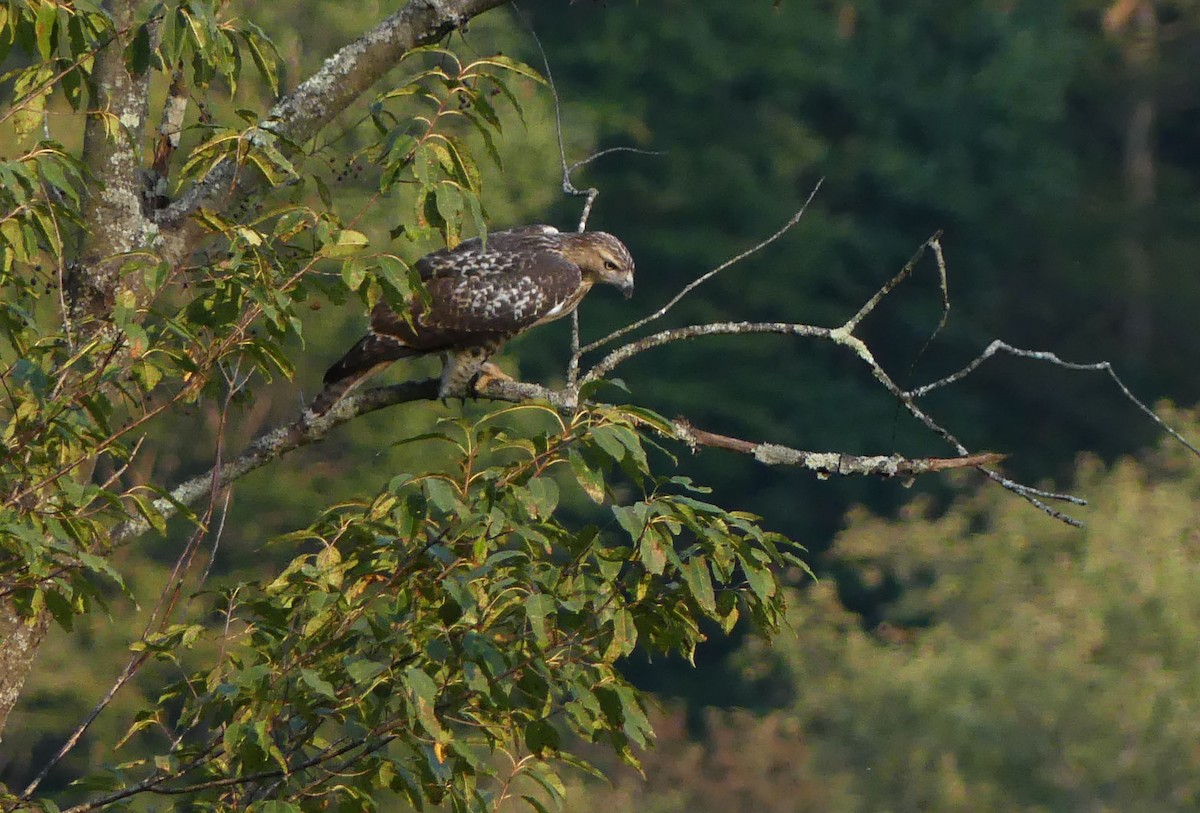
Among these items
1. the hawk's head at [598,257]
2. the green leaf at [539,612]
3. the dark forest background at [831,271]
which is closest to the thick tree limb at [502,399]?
the green leaf at [539,612]

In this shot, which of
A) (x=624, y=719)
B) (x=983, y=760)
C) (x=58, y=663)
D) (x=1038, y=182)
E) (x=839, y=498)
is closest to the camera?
(x=624, y=719)

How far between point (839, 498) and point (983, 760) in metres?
12.4

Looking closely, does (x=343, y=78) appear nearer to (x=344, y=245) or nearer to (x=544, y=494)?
(x=344, y=245)

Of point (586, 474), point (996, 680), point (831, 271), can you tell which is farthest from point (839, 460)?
point (831, 271)

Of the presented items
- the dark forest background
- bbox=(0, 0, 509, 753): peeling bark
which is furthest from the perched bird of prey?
the dark forest background

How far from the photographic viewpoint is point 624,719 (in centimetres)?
309

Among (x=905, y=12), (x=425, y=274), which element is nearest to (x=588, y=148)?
(x=905, y=12)

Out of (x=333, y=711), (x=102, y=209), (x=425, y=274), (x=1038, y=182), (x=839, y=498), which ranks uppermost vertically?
(x=102, y=209)

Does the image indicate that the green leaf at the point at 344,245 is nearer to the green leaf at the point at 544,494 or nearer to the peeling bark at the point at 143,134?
the green leaf at the point at 544,494

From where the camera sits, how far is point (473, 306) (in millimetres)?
5598

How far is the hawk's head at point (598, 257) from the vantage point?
243 inches

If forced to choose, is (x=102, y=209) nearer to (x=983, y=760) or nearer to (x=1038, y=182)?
(x=983, y=760)

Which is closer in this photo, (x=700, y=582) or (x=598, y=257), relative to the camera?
(x=700, y=582)

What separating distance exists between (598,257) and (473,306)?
0.82 m
